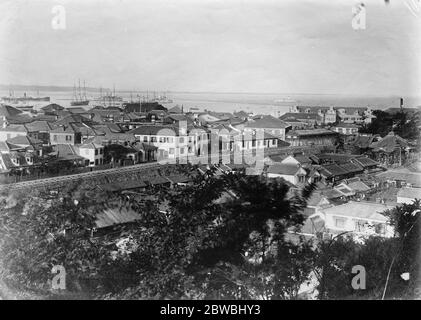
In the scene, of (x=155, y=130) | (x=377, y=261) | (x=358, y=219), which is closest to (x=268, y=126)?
(x=155, y=130)

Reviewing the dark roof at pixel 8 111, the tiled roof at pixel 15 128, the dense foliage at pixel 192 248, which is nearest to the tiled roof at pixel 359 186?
the dense foliage at pixel 192 248

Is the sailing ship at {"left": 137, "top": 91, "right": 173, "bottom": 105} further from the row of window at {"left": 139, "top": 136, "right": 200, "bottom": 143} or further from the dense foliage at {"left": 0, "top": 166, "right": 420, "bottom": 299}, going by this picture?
the dense foliage at {"left": 0, "top": 166, "right": 420, "bottom": 299}

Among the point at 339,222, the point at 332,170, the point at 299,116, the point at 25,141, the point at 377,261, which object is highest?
the point at 299,116

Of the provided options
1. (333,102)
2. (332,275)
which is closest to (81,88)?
(333,102)

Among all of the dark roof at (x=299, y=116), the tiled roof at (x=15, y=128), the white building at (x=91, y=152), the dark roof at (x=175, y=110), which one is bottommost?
the white building at (x=91, y=152)

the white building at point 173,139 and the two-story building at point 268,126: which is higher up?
the two-story building at point 268,126

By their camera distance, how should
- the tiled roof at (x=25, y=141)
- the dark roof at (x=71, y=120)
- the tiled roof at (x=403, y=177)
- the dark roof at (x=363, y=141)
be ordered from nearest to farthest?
the tiled roof at (x=25, y=141) → the dark roof at (x=71, y=120) → the tiled roof at (x=403, y=177) → the dark roof at (x=363, y=141)

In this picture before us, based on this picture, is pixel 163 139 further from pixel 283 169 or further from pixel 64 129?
pixel 283 169

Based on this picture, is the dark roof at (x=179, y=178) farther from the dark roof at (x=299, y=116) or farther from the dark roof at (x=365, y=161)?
the dark roof at (x=365, y=161)

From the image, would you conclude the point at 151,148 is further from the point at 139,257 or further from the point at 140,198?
the point at 139,257

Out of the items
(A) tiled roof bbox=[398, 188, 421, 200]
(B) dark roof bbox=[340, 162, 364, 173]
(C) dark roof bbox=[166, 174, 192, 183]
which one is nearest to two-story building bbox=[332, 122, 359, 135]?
(B) dark roof bbox=[340, 162, 364, 173]
